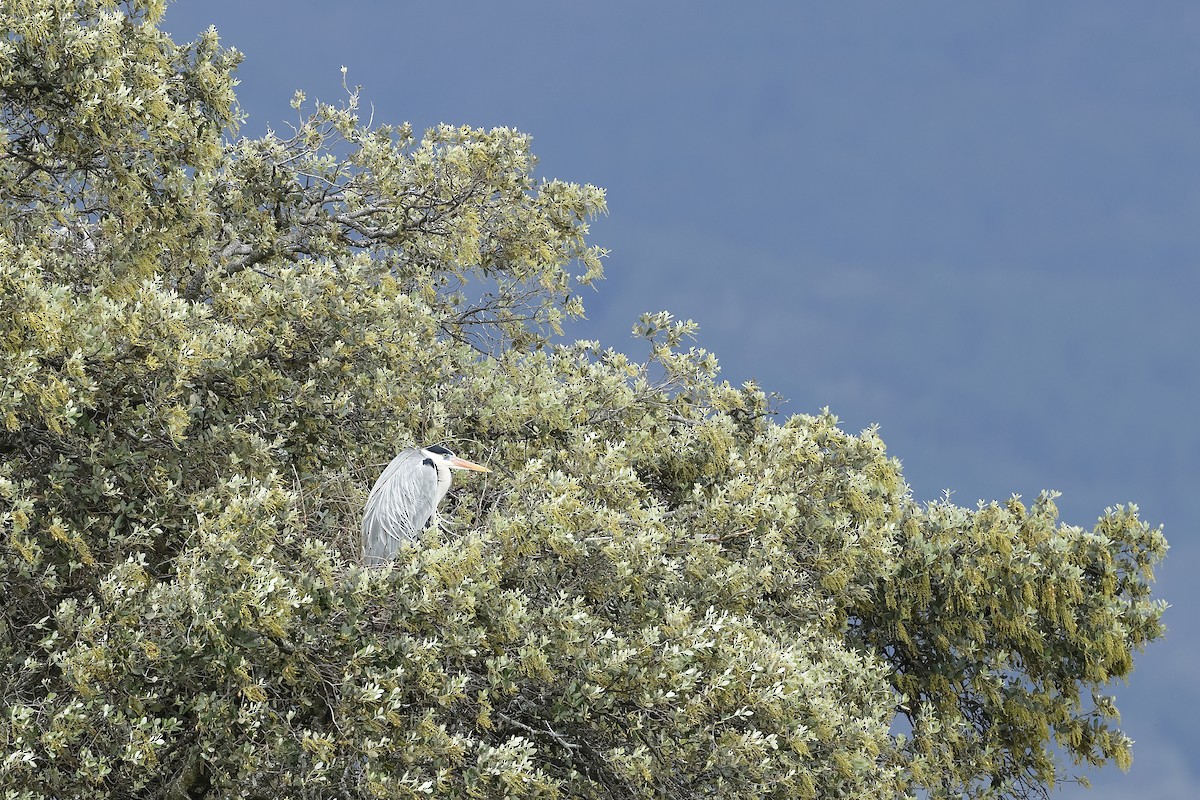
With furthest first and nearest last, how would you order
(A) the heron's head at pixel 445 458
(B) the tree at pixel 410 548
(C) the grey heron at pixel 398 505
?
(A) the heron's head at pixel 445 458, (C) the grey heron at pixel 398 505, (B) the tree at pixel 410 548

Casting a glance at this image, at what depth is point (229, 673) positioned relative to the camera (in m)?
6.95

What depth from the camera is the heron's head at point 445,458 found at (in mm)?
8445

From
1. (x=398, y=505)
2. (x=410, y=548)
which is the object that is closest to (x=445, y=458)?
(x=398, y=505)

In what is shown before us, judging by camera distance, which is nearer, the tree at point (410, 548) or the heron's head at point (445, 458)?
the tree at point (410, 548)

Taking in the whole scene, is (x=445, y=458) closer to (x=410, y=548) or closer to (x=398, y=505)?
(x=398, y=505)

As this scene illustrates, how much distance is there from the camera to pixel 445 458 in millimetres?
8617

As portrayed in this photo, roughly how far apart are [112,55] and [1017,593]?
9.33 metres

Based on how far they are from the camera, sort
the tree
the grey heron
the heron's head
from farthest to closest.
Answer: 1. the heron's head
2. the grey heron
3. the tree

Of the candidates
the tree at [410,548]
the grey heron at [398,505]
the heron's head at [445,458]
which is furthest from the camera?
the heron's head at [445,458]

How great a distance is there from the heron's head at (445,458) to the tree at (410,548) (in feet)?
1.66

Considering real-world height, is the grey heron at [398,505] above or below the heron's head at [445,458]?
below

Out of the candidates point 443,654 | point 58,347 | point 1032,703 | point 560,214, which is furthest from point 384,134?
point 1032,703

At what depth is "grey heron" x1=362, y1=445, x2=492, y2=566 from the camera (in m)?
8.19

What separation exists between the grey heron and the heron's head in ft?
0.30
